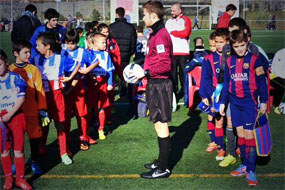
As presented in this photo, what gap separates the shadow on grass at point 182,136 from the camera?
6.30 m

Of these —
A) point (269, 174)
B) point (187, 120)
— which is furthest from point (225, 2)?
point (269, 174)

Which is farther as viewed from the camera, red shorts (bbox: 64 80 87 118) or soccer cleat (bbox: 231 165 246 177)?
red shorts (bbox: 64 80 87 118)

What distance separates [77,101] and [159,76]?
1582mm

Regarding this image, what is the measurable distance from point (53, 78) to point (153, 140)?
212 cm

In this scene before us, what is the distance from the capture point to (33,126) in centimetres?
538

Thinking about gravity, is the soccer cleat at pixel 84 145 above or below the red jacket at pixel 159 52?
below

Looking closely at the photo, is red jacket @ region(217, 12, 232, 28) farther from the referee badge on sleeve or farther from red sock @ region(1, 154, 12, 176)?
red sock @ region(1, 154, 12, 176)

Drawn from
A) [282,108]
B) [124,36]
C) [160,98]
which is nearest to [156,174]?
[160,98]

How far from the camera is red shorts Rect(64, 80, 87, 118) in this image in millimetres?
6352

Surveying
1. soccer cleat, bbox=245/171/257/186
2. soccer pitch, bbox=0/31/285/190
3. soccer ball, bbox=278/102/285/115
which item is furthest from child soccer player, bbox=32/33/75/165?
soccer ball, bbox=278/102/285/115

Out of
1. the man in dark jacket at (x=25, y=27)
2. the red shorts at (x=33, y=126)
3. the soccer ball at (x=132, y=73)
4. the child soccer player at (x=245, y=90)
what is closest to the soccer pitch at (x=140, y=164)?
the child soccer player at (x=245, y=90)

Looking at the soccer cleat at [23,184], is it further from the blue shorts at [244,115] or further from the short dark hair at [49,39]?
the blue shorts at [244,115]

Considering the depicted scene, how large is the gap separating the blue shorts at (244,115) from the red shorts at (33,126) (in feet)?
7.66

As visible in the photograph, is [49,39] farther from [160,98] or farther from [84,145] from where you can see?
[84,145]
